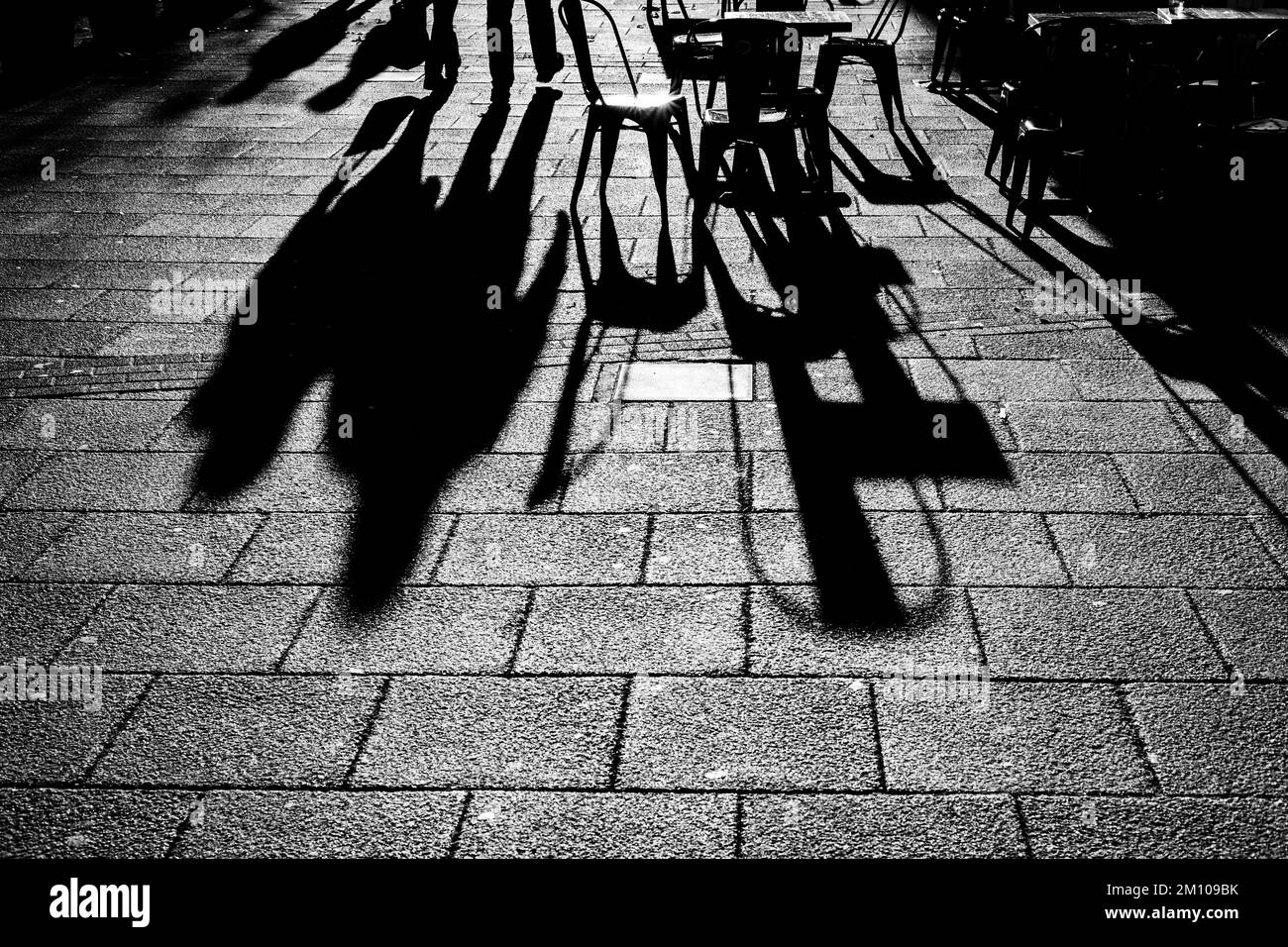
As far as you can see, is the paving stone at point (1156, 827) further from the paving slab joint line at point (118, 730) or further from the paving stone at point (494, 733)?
the paving slab joint line at point (118, 730)

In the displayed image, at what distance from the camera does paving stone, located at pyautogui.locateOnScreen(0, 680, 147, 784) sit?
3148 millimetres

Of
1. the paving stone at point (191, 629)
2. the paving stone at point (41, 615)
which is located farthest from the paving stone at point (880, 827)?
the paving stone at point (41, 615)

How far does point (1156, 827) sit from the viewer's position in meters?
2.87

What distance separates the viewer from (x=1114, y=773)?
3.04m

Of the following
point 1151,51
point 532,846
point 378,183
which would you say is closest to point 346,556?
point 532,846

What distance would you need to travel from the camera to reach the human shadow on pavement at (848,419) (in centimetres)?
392

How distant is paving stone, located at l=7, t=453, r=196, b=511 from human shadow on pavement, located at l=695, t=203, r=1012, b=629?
7.55ft

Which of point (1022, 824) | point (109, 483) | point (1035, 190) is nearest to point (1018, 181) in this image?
point (1035, 190)

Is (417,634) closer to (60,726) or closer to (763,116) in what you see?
(60,726)

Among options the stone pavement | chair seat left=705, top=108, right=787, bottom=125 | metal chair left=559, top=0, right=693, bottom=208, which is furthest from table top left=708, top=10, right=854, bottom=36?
the stone pavement

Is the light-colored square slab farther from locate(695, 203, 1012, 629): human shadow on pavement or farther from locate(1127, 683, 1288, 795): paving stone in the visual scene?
locate(1127, 683, 1288, 795): paving stone

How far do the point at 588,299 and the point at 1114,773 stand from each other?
156 inches

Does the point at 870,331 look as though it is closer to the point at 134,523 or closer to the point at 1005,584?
the point at 1005,584

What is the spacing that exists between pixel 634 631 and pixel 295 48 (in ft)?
36.4
